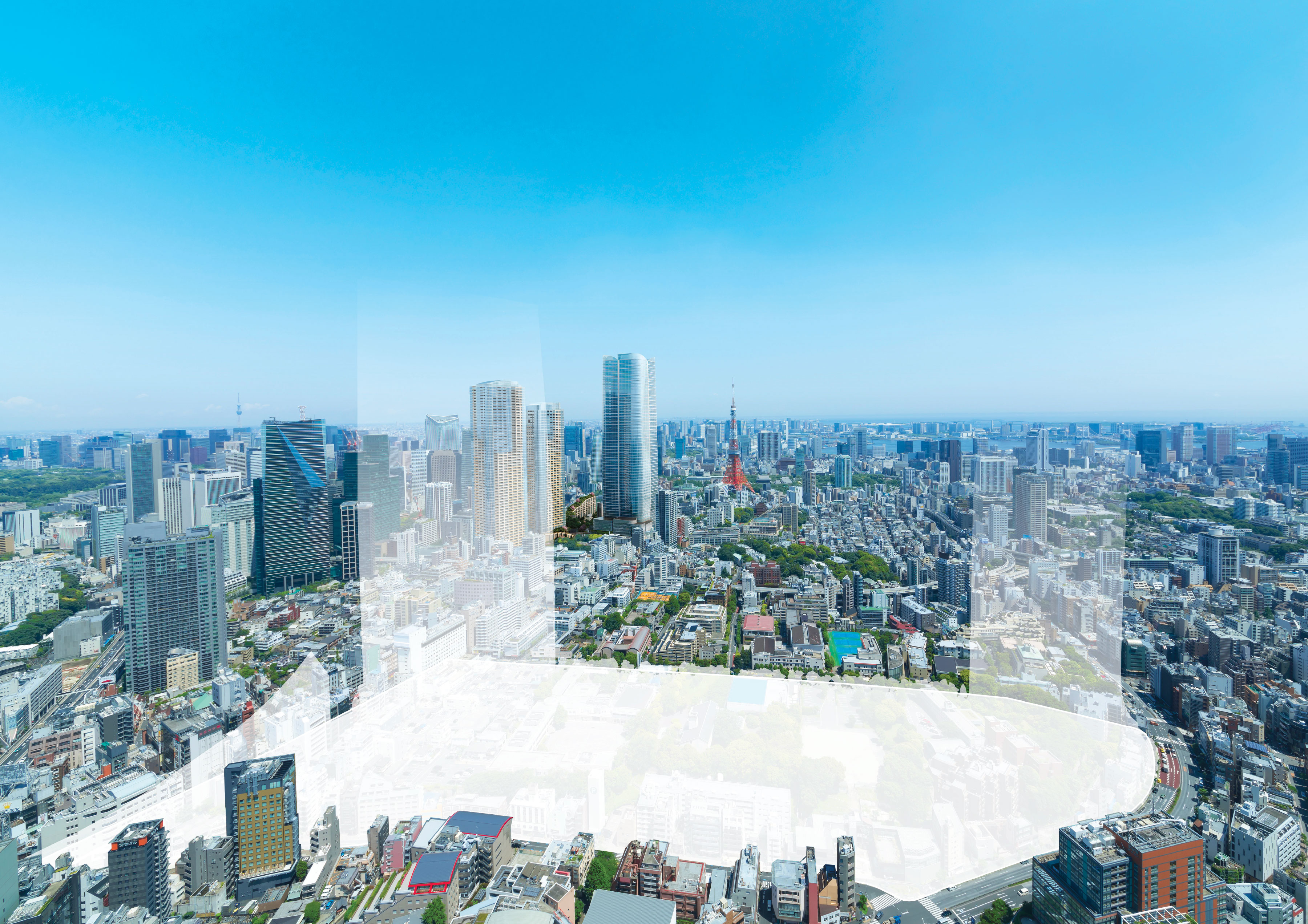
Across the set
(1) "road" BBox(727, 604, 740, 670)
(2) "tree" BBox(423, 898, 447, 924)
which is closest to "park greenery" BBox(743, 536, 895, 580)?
(1) "road" BBox(727, 604, 740, 670)

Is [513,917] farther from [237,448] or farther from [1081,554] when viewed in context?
[237,448]

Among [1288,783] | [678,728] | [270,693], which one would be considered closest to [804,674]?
[678,728]

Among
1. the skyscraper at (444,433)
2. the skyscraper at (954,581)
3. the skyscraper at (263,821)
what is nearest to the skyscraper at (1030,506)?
the skyscraper at (954,581)

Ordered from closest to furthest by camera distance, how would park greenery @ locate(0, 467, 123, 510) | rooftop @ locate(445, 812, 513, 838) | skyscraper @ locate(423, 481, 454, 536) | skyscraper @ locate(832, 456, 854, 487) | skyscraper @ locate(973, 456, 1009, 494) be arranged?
rooftop @ locate(445, 812, 513, 838), skyscraper @ locate(423, 481, 454, 536), park greenery @ locate(0, 467, 123, 510), skyscraper @ locate(973, 456, 1009, 494), skyscraper @ locate(832, 456, 854, 487)

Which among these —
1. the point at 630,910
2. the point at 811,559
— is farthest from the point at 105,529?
the point at 811,559

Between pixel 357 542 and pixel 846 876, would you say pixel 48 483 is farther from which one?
pixel 846 876

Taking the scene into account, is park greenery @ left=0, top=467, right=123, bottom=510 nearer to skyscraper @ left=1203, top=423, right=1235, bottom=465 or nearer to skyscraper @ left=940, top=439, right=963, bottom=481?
skyscraper @ left=940, top=439, right=963, bottom=481
